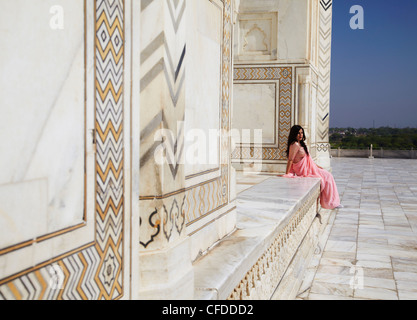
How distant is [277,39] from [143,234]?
479 centimetres

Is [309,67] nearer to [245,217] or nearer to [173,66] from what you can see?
[245,217]

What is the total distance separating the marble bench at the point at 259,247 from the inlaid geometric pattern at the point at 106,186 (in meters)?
0.43

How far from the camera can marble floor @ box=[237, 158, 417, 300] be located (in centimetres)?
312

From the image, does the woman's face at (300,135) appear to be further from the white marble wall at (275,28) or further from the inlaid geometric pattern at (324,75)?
the inlaid geometric pattern at (324,75)

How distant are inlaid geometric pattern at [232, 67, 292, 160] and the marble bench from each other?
5.25 ft

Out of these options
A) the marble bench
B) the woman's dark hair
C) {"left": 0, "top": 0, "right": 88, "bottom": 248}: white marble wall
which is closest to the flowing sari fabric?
the woman's dark hair

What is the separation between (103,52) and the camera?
3.60 ft

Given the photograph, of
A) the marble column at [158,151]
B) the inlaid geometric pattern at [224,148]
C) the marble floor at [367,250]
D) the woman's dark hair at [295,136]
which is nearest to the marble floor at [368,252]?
the marble floor at [367,250]

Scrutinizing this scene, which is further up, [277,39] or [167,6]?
[277,39]

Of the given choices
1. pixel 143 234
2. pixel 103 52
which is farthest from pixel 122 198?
pixel 103 52

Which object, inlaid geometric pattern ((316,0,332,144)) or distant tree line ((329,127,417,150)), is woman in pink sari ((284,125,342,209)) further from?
distant tree line ((329,127,417,150))

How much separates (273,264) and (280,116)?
358 cm

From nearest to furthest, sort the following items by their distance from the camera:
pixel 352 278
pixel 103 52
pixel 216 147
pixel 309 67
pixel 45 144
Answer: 1. pixel 45 144
2. pixel 103 52
3. pixel 216 147
4. pixel 352 278
5. pixel 309 67

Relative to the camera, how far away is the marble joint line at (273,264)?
6.51 feet
